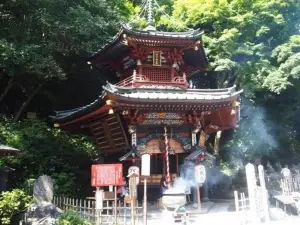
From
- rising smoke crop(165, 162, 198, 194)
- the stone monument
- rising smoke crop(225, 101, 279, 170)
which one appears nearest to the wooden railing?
rising smoke crop(165, 162, 198, 194)

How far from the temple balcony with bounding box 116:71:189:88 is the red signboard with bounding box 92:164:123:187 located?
213 inches

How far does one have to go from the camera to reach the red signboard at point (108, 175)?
28.7ft

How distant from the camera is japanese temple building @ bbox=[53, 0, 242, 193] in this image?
12102 millimetres

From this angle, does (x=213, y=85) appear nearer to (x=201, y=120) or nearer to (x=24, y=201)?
(x=201, y=120)

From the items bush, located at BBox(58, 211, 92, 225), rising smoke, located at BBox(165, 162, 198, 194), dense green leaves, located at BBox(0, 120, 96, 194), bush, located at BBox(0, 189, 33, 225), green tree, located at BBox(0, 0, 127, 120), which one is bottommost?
bush, located at BBox(58, 211, 92, 225)

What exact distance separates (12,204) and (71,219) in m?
2.08

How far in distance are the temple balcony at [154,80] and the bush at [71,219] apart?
6178 mm

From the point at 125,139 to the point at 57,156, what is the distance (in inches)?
190

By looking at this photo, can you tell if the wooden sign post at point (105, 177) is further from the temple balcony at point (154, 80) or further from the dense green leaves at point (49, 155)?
the temple balcony at point (154, 80)

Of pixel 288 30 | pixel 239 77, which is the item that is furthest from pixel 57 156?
pixel 288 30

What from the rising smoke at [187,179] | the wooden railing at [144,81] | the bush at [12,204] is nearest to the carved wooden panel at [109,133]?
the wooden railing at [144,81]

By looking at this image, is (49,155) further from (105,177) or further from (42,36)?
(105,177)

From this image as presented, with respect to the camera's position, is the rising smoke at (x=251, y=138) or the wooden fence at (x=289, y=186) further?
the rising smoke at (x=251, y=138)

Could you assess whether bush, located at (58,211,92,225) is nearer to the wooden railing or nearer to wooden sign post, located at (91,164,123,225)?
wooden sign post, located at (91,164,123,225)
